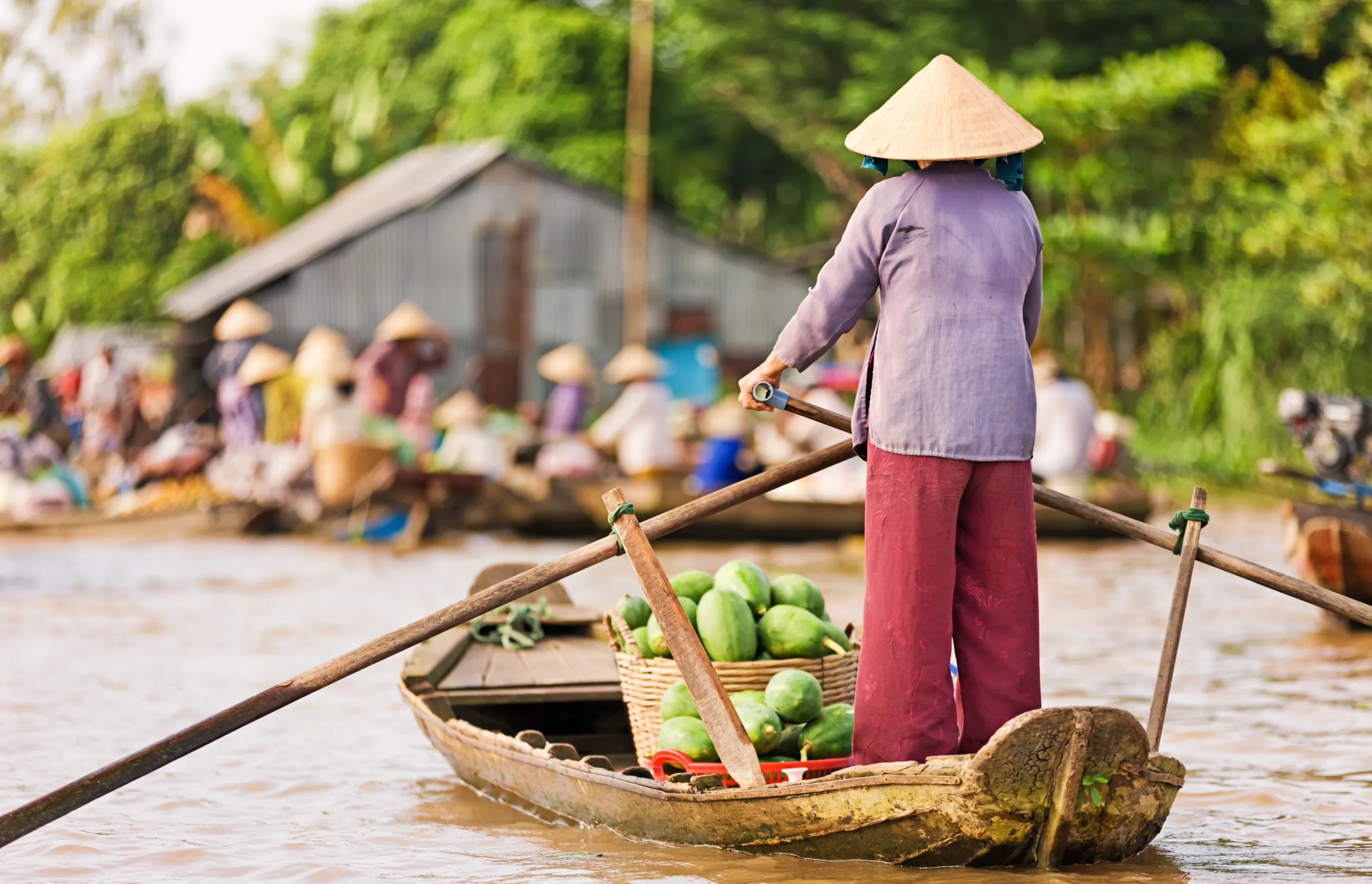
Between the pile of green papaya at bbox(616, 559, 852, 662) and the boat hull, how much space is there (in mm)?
452

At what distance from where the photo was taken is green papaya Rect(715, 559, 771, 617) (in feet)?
14.1

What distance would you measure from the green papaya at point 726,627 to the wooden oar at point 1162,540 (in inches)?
21.3

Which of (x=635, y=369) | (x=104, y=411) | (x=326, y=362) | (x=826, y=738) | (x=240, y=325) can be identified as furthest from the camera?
(x=104, y=411)

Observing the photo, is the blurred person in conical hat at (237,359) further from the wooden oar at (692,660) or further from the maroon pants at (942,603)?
the maroon pants at (942,603)

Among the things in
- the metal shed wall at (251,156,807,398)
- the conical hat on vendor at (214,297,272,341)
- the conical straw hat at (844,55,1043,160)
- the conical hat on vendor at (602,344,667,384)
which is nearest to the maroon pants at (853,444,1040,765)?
the conical straw hat at (844,55,1043,160)

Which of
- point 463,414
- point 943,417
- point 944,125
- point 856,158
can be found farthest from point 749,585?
point 856,158

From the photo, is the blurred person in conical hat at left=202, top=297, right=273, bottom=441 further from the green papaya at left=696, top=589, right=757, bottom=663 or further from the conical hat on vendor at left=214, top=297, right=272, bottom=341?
the green papaya at left=696, top=589, right=757, bottom=663

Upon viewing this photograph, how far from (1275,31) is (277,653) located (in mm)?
12212

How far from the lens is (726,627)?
13.6 feet

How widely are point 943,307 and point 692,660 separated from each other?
0.98 m

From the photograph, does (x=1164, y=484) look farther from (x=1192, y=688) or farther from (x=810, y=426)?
(x=1192, y=688)

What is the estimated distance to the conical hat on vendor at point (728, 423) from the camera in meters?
13.1

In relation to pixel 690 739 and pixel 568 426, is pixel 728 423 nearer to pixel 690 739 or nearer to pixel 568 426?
pixel 568 426

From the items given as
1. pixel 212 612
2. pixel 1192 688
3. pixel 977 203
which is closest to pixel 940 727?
pixel 977 203
